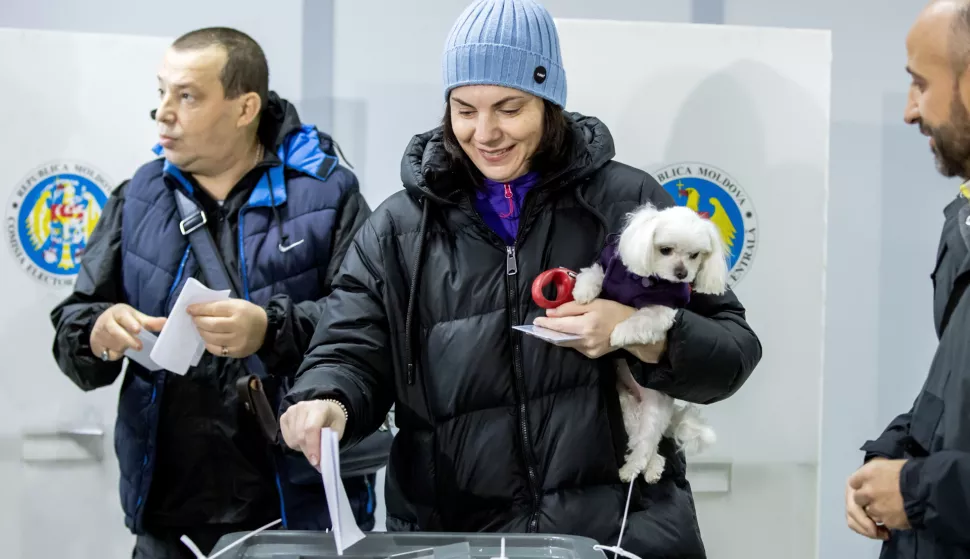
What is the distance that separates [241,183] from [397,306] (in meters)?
0.75

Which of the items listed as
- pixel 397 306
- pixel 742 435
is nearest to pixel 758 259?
pixel 742 435

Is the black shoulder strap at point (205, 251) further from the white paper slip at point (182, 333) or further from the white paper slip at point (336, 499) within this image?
the white paper slip at point (336, 499)

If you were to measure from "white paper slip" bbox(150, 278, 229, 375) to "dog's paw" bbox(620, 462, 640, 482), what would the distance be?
93 centimetres

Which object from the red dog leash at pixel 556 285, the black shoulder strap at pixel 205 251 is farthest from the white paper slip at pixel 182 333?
the red dog leash at pixel 556 285

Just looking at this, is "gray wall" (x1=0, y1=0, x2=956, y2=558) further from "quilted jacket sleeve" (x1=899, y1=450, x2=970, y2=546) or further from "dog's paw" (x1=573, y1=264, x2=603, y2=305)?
"quilted jacket sleeve" (x1=899, y1=450, x2=970, y2=546)

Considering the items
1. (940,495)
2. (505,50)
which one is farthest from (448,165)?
(940,495)

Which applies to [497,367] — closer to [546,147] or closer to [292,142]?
[546,147]

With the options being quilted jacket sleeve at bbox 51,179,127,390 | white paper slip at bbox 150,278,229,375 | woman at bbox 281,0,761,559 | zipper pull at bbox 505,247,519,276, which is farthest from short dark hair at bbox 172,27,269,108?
zipper pull at bbox 505,247,519,276

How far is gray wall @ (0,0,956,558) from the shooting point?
3.15 metres

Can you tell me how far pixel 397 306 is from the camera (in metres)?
1.64

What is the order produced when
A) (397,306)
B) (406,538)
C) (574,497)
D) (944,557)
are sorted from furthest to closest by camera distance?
(397,306), (574,497), (944,557), (406,538)

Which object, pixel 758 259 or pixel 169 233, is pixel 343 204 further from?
pixel 758 259

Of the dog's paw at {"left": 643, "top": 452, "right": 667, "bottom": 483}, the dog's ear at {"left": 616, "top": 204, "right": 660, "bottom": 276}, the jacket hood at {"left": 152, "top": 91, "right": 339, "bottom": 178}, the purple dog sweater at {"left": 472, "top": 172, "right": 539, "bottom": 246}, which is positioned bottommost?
the dog's paw at {"left": 643, "top": 452, "right": 667, "bottom": 483}

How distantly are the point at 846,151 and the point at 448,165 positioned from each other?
2.11 metres
